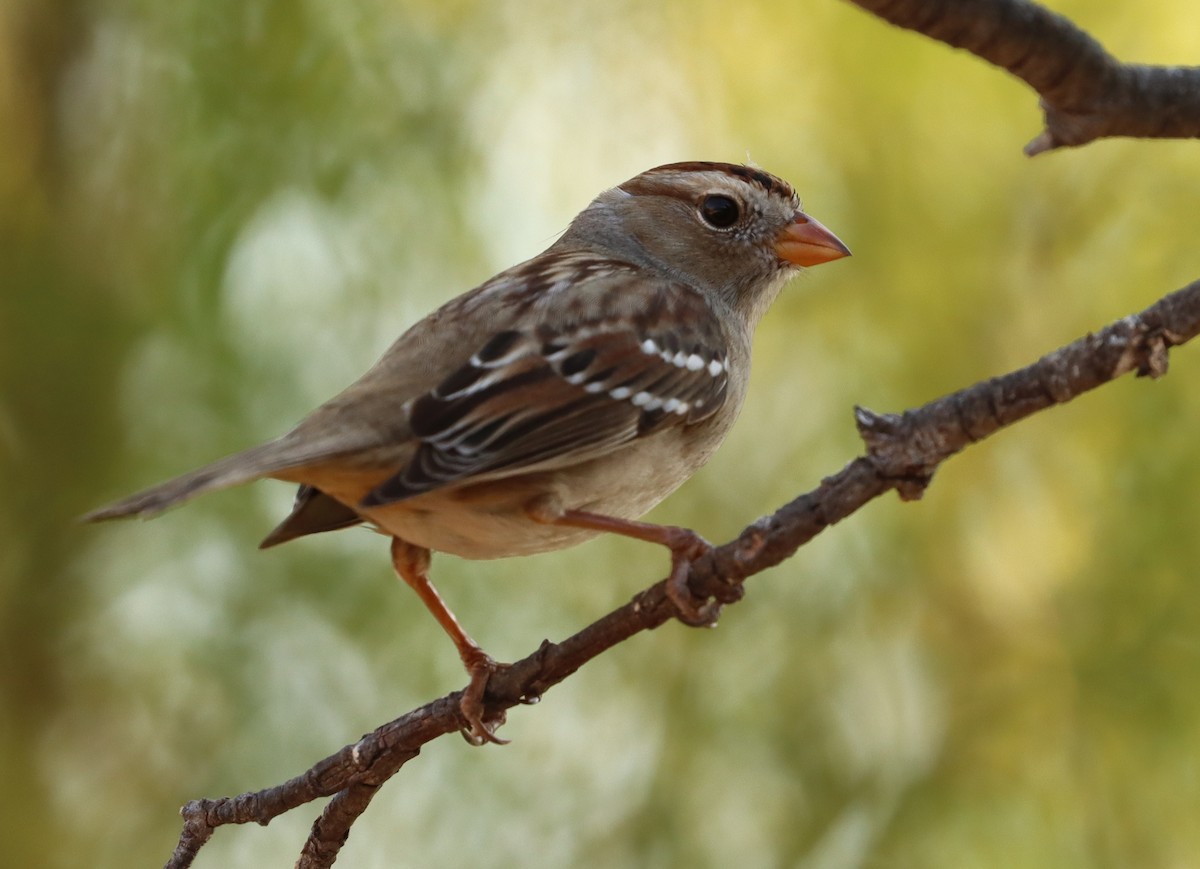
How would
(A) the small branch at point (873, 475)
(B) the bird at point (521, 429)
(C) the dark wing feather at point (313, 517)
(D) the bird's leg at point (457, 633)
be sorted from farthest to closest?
(C) the dark wing feather at point (313, 517) < (D) the bird's leg at point (457, 633) < (B) the bird at point (521, 429) < (A) the small branch at point (873, 475)

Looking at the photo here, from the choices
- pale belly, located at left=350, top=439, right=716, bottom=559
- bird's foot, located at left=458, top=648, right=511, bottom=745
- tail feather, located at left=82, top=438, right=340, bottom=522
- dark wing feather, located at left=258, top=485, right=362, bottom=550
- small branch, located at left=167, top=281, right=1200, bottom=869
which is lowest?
small branch, located at left=167, top=281, right=1200, bottom=869

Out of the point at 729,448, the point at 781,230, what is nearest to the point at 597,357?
the point at 781,230

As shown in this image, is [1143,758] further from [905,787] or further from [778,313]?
[778,313]

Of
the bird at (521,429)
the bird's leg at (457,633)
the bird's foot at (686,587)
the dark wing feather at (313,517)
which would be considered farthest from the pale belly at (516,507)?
the bird's foot at (686,587)

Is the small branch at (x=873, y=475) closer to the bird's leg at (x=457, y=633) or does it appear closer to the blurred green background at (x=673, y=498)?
the bird's leg at (x=457, y=633)

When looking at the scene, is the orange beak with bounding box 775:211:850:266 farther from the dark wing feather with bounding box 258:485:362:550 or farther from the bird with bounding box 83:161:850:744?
the dark wing feather with bounding box 258:485:362:550

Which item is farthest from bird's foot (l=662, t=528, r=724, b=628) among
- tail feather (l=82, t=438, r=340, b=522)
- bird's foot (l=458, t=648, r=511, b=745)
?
tail feather (l=82, t=438, r=340, b=522)

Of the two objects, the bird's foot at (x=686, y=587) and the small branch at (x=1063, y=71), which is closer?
the small branch at (x=1063, y=71)

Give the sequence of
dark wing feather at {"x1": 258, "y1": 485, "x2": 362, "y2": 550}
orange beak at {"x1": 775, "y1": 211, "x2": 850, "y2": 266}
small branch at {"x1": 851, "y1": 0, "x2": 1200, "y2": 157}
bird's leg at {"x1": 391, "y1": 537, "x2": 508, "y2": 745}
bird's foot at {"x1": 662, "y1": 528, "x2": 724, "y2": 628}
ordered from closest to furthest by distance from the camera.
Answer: small branch at {"x1": 851, "y1": 0, "x2": 1200, "y2": 157} < bird's foot at {"x1": 662, "y1": 528, "x2": 724, "y2": 628} < bird's leg at {"x1": 391, "y1": 537, "x2": 508, "y2": 745} < dark wing feather at {"x1": 258, "y1": 485, "x2": 362, "y2": 550} < orange beak at {"x1": 775, "y1": 211, "x2": 850, "y2": 266}
